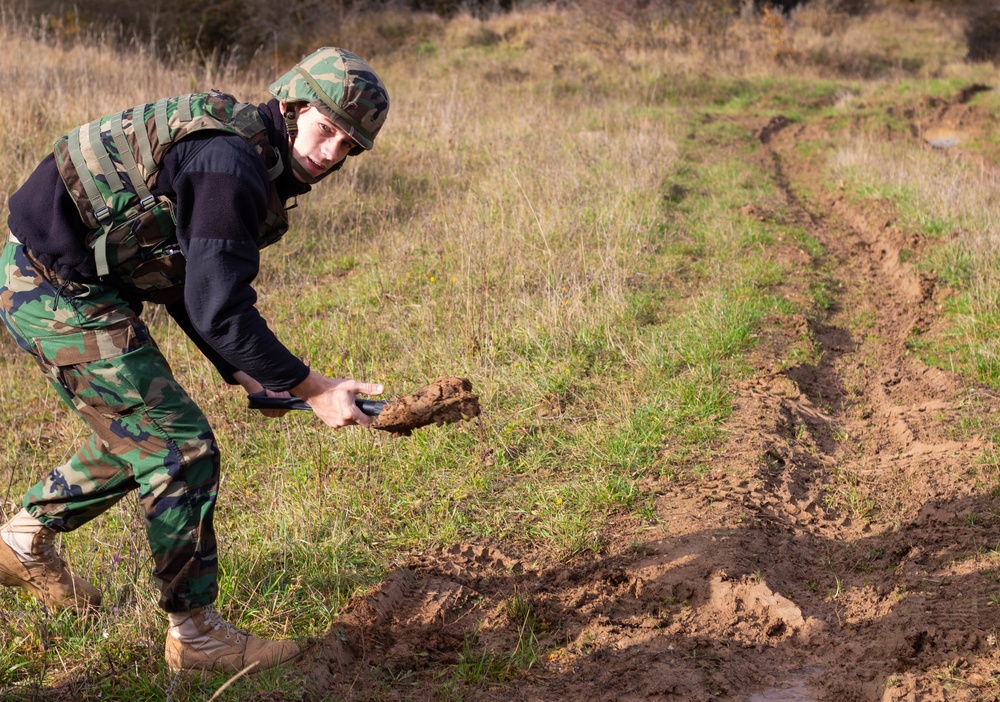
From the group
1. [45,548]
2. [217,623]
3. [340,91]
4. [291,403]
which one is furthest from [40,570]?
[340,91]

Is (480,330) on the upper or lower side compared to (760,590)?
upper

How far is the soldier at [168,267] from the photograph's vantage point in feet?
8.02

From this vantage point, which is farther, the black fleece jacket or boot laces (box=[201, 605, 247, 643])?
boot laces (box=[201, 605, 247, 643])

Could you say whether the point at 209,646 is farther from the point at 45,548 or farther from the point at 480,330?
the point at 480,330

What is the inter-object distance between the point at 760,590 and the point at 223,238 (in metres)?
2.50

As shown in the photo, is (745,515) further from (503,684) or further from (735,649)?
(503,684)

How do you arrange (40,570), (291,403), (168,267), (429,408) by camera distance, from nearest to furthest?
(168,267) → (429,408) → (291,403) → (40,570)

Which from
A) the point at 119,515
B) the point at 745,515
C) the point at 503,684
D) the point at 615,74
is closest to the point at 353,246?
the point at 119,515

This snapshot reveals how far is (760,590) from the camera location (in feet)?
11.4

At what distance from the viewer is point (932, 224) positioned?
297 inches

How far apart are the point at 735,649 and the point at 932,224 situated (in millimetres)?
5639

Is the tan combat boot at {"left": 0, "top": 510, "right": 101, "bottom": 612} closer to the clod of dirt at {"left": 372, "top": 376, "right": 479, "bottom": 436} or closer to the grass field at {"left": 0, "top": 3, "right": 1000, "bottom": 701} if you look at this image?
the grass field at {"left": 0, "top": 3, "right": 1000, "bottom": 701}

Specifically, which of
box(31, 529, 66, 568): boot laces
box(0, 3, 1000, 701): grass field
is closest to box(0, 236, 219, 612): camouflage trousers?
box(0, 3, 1000, 701): grass field

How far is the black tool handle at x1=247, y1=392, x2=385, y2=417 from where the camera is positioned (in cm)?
268
